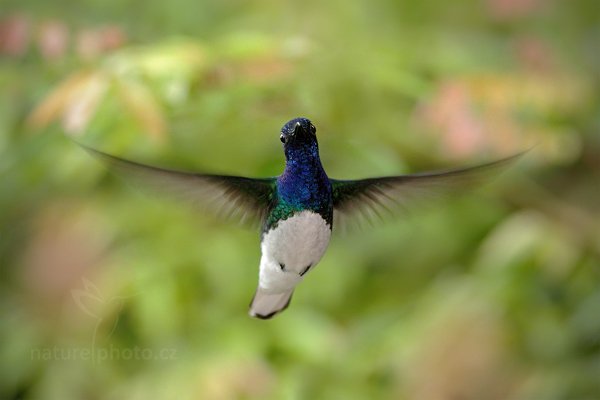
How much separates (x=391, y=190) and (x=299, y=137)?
29 cm

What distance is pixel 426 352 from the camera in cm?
258

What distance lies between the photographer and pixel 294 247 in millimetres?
1260

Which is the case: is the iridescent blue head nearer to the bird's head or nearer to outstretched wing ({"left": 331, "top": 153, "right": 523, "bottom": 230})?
the bird's head

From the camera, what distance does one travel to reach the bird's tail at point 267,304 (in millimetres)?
1398

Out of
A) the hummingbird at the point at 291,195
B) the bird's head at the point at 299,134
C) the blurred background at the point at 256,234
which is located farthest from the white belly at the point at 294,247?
the blurred background at the point at 256,234

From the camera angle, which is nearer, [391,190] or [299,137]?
[299,137]

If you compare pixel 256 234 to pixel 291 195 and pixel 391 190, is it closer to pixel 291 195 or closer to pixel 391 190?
pixel 391 190

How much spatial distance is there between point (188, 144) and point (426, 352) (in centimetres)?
96

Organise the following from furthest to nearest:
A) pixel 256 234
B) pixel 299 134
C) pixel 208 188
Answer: pixel 256 234
pixel 208 188
pixel 299 134

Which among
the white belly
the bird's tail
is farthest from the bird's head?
the bird's tail

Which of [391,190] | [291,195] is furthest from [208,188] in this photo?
[391,190]

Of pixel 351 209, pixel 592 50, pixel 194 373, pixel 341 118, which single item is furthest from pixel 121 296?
pixel 592 50

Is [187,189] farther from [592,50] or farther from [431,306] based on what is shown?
[592,50]

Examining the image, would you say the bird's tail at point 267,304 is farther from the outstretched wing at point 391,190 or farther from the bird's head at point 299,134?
the bird's head at point 299,134
